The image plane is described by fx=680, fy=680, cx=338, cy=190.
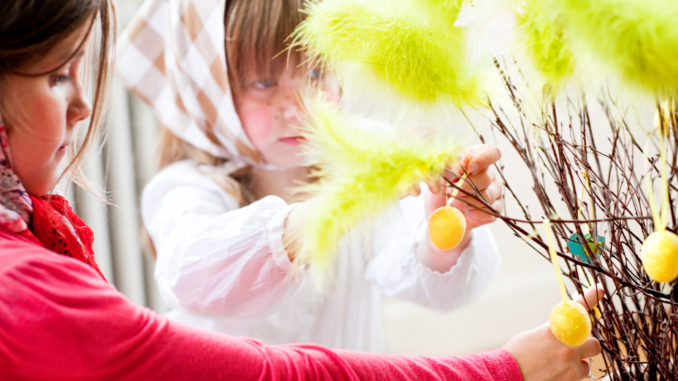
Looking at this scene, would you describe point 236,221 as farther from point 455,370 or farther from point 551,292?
point 551,292

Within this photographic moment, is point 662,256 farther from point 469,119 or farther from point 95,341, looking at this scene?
point 95,341

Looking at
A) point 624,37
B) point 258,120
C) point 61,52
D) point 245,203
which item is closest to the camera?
point 624,37

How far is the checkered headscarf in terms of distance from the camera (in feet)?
2.72

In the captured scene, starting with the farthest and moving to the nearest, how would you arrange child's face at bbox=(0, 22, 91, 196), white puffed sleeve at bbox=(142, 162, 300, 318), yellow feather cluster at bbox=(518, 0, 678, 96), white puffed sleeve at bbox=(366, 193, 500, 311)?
white puffed sleeve at bbox=(366, 193, 500, 311) → white puffed sleeve at bbox=(142, 162, 300, 318) → child's face at bbox=(0, 22, 91, 196) → yellow feather cluster at bbox=(518, 0, 678, 96)

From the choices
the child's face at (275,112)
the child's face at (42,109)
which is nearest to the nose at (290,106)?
the child's face at (275,112)

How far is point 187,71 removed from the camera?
2.88 feet

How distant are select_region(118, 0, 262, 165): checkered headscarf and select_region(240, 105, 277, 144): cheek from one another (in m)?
0.01

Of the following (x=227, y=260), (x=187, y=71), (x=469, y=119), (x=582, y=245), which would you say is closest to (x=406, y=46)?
(x=469, y=119)

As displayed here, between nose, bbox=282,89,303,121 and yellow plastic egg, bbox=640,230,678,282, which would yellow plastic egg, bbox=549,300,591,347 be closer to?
yellow plastic egg, bbox=640,230,678,282

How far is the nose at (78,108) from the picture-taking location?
459 millimetres

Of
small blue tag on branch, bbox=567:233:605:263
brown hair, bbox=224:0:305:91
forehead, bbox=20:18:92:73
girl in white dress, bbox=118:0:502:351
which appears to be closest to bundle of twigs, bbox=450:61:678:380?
small blue tag on branch, bbox=567:233:605:263

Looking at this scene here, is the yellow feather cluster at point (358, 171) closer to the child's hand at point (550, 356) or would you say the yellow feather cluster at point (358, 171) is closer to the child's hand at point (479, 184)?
the child's hand at point (479, 184)

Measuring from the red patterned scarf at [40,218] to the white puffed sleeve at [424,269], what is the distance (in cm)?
34

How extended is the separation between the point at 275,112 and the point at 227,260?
0.64ft
